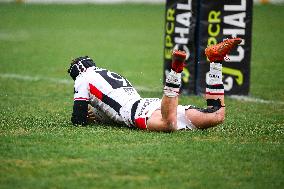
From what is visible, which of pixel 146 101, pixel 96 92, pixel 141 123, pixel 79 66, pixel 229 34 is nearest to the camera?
pixel 141 123

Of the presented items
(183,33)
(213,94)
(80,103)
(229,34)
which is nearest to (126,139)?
(80,103)

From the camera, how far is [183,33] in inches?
503

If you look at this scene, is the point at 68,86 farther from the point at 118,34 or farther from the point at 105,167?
the point at 118,34

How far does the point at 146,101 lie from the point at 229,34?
372 centimetres

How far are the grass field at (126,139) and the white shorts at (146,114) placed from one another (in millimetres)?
141

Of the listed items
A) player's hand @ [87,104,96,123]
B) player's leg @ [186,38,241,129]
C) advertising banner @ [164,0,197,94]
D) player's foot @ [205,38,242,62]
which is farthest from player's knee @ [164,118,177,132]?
advertising banner @ [164,0,197,94]

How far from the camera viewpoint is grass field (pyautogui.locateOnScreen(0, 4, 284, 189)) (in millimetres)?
6879

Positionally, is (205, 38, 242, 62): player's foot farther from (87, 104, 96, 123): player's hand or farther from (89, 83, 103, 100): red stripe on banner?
(87, 104, 96, 123): player's hand

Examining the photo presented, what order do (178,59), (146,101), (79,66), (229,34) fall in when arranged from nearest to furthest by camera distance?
1. (178,59)
2. (146,101)
3. (79,66)
4. (229,34)

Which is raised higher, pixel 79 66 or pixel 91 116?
pixel 79 66

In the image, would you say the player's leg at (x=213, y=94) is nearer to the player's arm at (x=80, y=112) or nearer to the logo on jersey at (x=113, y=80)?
the logo on jersey at (x=113, y=80)

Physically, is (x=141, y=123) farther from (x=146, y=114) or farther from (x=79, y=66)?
(x=79, y=66)

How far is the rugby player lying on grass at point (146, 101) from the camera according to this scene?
857 cm

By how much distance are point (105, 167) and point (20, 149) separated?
3.89ft
